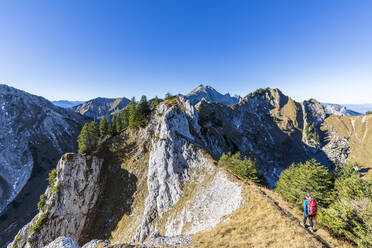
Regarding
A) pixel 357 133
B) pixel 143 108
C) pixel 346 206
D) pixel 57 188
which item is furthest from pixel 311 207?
pixel 357 133

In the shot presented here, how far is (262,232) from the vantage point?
13961 millimetres

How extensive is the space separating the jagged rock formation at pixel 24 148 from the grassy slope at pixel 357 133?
261 meters

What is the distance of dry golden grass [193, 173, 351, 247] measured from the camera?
38.7 feet

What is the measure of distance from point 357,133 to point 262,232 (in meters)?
223

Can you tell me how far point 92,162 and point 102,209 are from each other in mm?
14310

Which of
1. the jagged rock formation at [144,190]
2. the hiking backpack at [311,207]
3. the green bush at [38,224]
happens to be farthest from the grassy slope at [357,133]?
the green bush at [38,224]

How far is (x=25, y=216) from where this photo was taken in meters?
79.8

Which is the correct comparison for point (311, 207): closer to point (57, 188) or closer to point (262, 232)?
point (262, 232)

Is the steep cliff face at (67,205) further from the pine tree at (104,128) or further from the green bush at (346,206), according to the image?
the green bush at (346,206)

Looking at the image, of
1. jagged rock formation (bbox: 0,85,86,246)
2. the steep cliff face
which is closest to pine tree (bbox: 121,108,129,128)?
the steep cliff face

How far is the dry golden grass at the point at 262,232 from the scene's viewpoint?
11.8 metres

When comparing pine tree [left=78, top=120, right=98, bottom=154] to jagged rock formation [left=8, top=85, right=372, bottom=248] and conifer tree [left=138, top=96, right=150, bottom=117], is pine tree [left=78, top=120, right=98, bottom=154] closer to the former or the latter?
jagged rock formation [left=8, top=85, right=372, bottom=248]

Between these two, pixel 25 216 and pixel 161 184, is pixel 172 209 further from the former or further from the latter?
pixel 25 216

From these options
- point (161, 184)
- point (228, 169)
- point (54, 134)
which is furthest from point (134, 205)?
point (54, 134)
